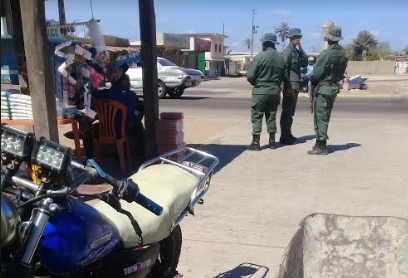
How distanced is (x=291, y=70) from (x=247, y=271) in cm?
556

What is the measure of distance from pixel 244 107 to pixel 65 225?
637 inches

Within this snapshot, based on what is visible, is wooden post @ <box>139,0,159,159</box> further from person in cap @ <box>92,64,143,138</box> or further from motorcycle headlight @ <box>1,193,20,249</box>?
motorcycle headlight @ <box>1,193,20,249</box>

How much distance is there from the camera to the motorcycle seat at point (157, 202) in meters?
2.66

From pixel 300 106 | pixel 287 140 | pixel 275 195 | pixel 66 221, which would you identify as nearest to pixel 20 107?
pixel 275 195

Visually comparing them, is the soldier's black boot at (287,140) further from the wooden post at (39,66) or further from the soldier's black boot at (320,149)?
the wooden post at (39,66)

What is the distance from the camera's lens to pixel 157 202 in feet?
9.73

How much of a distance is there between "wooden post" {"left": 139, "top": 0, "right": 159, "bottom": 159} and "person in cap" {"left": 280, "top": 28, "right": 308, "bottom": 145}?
2.56m

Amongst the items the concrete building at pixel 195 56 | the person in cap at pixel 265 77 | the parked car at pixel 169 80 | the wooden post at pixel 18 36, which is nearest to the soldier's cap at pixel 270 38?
the person in cap at pixel 265 77

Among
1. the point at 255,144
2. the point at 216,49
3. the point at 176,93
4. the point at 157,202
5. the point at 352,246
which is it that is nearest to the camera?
the point at 157,202

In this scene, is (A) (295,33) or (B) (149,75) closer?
(B) (149,75)

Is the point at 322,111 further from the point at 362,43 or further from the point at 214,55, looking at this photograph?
the point at 362,43

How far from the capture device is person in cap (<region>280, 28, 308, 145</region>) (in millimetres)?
8938

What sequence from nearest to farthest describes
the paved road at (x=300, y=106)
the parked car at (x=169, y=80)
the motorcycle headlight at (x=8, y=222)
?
the motorcycle headlight at (x=8, y=222) < the paved road at (x=300, y=106) < the parked car at (x=169, y=80)

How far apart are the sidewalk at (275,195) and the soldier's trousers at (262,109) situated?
0.48 metres
